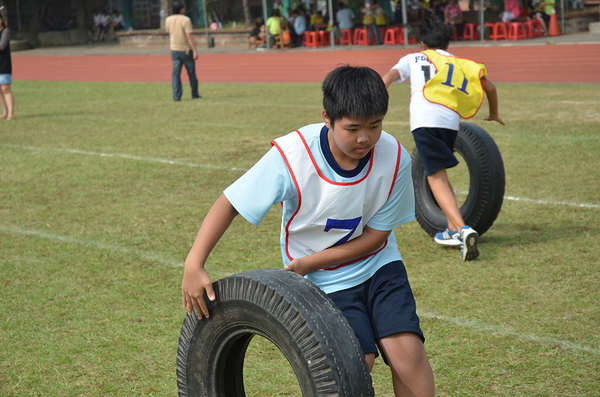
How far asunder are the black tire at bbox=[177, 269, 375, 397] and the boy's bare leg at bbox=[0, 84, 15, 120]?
38.9ft

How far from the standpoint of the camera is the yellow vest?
525 centimetres

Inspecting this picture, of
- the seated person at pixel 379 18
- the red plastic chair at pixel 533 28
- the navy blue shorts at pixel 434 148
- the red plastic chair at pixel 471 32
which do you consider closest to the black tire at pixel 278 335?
the navy blue shorts at pixel 434 148

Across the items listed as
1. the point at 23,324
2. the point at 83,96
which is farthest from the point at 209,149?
the point at 83,96

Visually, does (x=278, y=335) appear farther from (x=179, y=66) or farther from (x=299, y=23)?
(x=299, y=23)

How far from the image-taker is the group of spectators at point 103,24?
45406 millimetres

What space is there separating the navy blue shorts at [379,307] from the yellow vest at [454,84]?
2784 mm

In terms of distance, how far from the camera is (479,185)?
5.62 m

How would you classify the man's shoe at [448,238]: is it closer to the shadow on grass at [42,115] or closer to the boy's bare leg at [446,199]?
the boy's bare leg at [446,199]

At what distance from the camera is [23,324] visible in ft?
14.2

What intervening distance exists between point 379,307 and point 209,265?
276 cm

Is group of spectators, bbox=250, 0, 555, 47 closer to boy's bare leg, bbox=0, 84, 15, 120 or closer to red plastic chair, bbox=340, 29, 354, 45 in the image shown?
red plastic chair, bbox=340, 29, 354, 45

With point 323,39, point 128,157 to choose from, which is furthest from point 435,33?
point 323,39

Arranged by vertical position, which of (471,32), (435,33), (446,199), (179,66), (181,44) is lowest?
(446,199)

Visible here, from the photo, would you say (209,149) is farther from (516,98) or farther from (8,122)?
(516,98)
